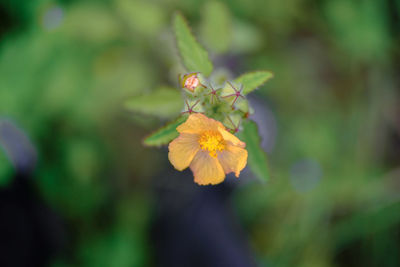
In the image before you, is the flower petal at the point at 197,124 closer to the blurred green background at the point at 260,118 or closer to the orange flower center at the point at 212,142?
the orange flower center at the point at 212,142

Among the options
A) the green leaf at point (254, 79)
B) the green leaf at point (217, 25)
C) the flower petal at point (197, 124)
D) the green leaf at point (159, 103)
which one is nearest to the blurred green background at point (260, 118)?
the green leaf at point (217, 25)

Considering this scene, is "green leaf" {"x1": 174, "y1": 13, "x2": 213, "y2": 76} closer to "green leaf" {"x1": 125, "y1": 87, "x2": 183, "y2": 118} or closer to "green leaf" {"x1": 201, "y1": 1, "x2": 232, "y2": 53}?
"green leaf" {"x1": 125, "y1": 87, "x2": 183, "y2": 118}

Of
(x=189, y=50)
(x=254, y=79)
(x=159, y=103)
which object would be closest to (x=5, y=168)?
(x=159, y=103)

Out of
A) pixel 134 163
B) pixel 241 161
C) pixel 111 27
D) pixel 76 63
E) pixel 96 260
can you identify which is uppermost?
pixel 111 27

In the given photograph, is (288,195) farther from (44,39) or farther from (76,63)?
(44,39)

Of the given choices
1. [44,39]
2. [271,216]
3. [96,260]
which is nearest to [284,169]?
[271,216]
